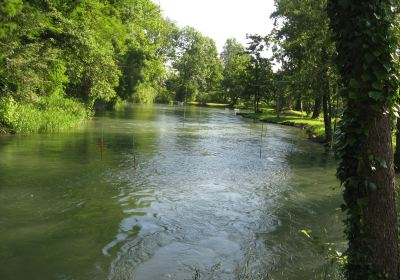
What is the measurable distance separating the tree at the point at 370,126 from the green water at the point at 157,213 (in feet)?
9.37

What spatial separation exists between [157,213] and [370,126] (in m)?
7.51

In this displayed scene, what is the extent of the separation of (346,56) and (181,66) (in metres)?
104

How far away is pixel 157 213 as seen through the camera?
11.2 metres

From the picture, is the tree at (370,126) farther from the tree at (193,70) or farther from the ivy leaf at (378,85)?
the tree at (193,70)

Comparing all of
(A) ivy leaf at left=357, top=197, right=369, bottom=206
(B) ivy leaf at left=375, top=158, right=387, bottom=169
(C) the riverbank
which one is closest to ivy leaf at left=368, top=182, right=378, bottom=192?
(A) ivy leaf at left=357, top=197, right=369, bottom=206

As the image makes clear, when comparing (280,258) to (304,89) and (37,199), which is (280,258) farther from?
(304,89)

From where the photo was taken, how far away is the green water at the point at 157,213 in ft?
26.0

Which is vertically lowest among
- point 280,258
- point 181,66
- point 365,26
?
point 280,258

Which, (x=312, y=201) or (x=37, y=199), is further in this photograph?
(x=312, y=201)

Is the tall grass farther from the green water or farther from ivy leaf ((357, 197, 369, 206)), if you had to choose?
ivy leaf ((357, 197, 369, 206))

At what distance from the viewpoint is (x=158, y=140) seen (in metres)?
26.7

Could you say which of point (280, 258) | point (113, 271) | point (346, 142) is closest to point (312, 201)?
point (280, 258)

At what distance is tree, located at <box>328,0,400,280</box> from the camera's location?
4.77 meters

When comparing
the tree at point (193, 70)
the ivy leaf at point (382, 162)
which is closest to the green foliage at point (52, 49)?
the ivy leaf at point (382, 162)
